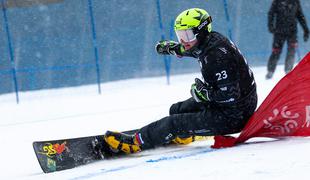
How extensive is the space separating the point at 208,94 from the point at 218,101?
11 centimetres

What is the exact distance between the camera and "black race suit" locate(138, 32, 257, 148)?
4953mm

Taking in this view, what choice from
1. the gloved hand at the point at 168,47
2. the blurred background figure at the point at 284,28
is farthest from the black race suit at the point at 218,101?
the blurred background figure at the point at 284,28

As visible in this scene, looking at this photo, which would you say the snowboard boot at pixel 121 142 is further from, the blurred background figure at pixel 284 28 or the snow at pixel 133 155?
the blurred background figure at pixel 284 28

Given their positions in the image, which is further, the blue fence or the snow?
the blue fence

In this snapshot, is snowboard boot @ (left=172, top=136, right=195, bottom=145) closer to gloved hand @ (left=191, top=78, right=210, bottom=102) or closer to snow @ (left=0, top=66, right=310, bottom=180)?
snow @ (left=0, top=66, right=310, bottom=180)

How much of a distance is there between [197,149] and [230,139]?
1.06ft

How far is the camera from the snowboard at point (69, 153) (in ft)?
16.2

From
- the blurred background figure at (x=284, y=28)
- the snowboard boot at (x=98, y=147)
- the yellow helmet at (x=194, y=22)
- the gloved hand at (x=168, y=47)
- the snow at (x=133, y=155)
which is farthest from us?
the blurred background figure at (x=284, y=28)

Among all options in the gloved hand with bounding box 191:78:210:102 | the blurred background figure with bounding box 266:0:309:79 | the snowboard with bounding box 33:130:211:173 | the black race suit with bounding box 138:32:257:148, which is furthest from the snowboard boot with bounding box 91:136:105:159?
the blurred background figure with bounding box 266:0:309:79

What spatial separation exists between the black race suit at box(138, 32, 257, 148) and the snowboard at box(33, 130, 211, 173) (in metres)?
0.40

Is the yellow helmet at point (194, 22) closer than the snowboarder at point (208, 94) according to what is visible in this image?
No

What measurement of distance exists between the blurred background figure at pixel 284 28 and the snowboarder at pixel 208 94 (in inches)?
273

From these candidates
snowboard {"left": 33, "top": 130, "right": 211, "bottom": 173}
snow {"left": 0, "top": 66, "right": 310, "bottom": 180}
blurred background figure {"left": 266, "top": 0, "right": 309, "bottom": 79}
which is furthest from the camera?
blurred background figure {"left": 266, "top": 0, "right": 309, "bottom": 79}

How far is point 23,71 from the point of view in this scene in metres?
13.2
